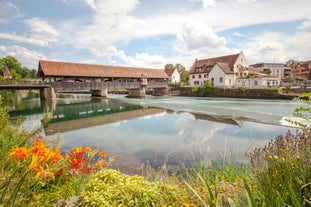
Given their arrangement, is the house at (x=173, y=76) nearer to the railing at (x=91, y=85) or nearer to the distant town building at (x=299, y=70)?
the railing at (x=91, y=85)

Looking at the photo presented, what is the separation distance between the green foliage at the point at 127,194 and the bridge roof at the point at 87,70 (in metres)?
22.6

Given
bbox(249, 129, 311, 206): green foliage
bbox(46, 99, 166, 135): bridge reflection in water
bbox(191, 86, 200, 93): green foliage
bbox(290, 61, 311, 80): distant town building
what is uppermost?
bbox(290, 61, 311, 80): distant town building

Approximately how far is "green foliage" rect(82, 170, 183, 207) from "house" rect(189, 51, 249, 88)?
3002 centimetres

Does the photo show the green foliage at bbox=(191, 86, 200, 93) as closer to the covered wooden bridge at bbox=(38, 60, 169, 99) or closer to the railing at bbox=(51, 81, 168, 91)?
the covered wooden bridge at bbox=(38, 60, 169, 99)

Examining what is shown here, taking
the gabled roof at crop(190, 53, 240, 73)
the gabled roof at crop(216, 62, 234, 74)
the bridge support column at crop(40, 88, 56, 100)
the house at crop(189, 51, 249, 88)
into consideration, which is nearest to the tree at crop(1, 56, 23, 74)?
the bridge support column at crop(40, 88, 56, 100)

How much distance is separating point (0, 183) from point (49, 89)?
23597mm

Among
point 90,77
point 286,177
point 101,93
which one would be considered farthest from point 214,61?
point 286,177

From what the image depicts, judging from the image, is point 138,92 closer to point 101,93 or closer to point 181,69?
point 101,93

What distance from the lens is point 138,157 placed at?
4914 mm

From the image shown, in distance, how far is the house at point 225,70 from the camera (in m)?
31.1

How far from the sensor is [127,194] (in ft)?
5.64

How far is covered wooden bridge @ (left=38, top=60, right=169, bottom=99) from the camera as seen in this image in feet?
71.4

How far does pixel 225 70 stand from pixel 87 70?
22294 millimetres

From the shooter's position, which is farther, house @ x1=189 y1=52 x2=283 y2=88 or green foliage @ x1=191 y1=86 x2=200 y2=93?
green foliage @ x1=191 y1=86 x2=200 y2=93
